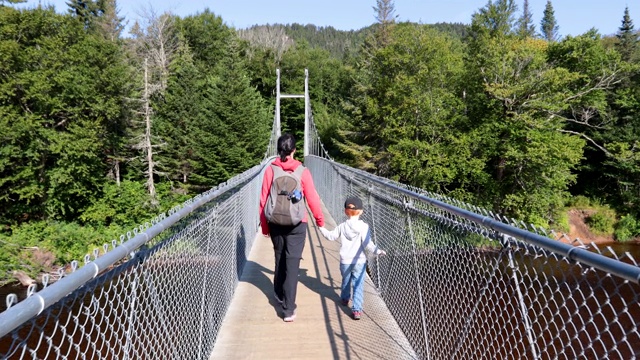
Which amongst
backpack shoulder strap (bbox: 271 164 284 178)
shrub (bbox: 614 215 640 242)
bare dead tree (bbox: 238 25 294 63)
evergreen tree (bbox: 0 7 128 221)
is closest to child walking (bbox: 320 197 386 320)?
backpack shoulder strap (bbox: 271 164 284 178)

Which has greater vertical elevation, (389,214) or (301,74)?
(301,74)

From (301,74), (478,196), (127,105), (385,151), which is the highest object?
(301,74)

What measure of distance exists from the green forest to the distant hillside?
1097 cm

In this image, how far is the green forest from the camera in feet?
59.6

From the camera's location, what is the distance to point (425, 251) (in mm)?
3127

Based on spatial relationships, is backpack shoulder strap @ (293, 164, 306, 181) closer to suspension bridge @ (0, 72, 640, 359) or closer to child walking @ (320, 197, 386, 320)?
child walking @ (320, 197, 386, 320)

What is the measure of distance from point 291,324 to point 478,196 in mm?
18537

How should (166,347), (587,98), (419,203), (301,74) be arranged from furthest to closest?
(301,74) < (587,98) < (419,203) < (166,347)

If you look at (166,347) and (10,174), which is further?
(10,174)

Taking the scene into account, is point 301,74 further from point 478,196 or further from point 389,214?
point 389,214

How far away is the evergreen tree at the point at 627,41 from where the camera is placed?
2700cm

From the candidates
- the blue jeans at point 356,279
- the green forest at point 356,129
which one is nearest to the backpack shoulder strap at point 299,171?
the blue jeans at point 356,279

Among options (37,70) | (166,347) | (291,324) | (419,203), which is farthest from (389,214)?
(37,70)

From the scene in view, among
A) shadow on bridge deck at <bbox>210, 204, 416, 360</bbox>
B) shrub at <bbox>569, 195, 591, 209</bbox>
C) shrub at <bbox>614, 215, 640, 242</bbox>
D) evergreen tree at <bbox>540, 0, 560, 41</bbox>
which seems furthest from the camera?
evergreen tree at <bbox>540, 0, 560, 41</bbox>
